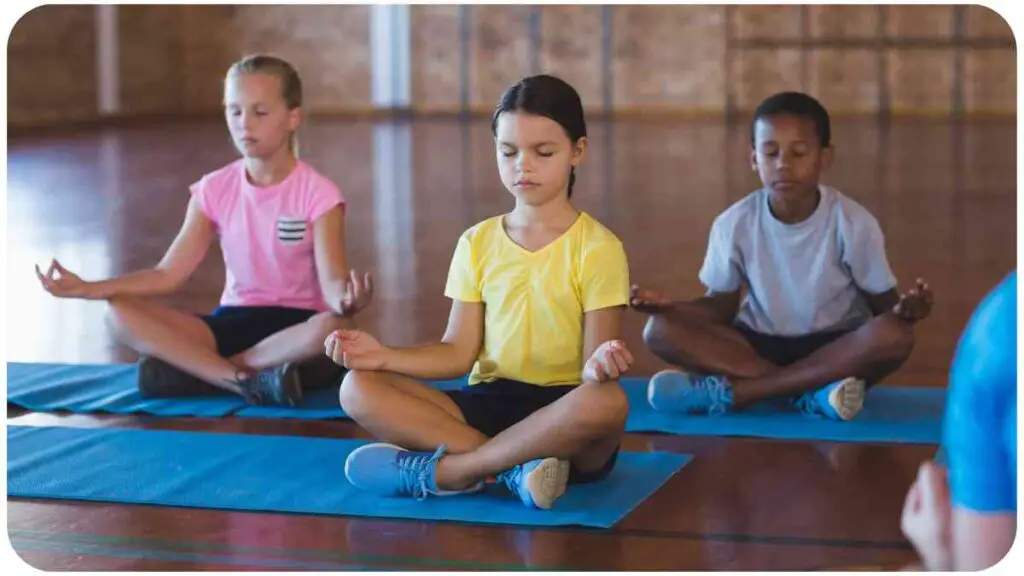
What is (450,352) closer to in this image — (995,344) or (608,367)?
(608,367)

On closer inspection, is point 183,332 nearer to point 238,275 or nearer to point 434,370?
point 238,275

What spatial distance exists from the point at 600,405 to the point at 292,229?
1206 mm

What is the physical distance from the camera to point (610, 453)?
8.13 ft

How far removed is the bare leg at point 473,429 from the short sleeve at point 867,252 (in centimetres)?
89

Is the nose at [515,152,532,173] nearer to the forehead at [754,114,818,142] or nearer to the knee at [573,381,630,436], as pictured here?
the knee at [573,381,630,436]

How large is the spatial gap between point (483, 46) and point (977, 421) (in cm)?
1136

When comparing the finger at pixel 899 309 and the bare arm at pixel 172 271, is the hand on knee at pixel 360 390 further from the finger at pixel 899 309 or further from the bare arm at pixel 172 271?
the finger at pixel 899 309

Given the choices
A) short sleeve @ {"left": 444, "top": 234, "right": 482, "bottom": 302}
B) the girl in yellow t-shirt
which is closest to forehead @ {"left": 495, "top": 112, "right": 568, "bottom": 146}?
the girl in yellow t-shirt

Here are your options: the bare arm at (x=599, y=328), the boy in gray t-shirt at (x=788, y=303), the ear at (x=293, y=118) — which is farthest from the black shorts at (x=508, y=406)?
the ear at (x=293, y=118)

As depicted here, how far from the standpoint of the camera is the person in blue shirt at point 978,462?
121cm

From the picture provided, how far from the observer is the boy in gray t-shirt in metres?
3.04

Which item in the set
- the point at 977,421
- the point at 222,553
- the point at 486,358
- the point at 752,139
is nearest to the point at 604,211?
the point at 752,139

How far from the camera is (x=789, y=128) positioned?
3.03 metres

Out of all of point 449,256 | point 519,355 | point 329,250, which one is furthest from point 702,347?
point 449,256
